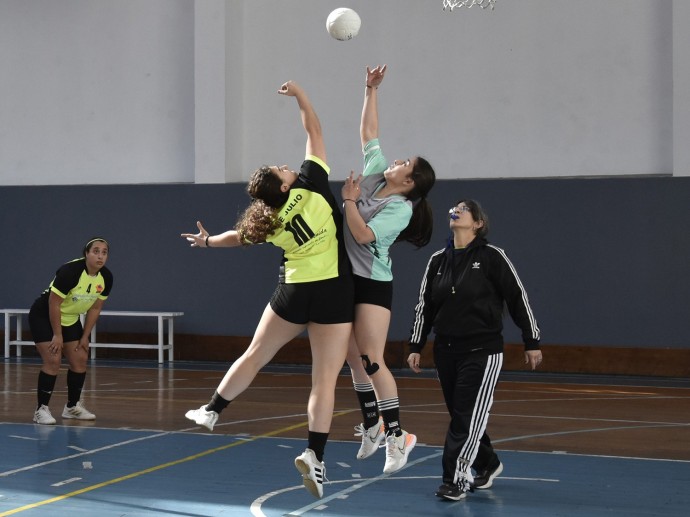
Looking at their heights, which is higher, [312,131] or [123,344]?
[312,131]

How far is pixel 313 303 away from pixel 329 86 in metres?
9.99

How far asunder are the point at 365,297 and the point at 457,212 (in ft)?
2.42

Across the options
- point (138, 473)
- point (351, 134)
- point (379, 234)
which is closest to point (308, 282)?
point (379, 234)

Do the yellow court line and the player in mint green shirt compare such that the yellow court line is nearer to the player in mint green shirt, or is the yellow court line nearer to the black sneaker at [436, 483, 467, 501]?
the player in mint green shirt

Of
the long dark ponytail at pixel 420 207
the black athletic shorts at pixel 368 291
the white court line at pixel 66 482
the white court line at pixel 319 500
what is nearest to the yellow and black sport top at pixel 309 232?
the black athletic shorts at pixel 368 291

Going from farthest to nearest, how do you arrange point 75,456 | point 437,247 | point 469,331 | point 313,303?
point 437,247
point 75,456
point 469,331
point 313,303

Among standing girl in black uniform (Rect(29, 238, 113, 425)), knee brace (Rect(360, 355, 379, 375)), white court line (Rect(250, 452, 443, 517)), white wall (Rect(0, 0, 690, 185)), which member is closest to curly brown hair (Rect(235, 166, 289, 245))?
knee brace (Rect(360, 355, 379, 375))

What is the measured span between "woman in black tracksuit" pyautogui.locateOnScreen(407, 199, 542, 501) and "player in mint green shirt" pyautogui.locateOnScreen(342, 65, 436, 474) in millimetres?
289

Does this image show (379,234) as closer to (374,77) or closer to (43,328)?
(374,77)

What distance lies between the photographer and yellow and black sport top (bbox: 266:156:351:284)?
17.6 feet

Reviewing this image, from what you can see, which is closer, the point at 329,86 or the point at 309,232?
the point at 309,232

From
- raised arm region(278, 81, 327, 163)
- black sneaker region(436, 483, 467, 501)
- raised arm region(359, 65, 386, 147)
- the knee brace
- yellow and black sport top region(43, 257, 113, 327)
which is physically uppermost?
raised arm region(359, 65, 386, 147)

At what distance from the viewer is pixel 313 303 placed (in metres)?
5.37

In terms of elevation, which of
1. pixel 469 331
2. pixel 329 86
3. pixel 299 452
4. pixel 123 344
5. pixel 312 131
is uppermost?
pixel 329 86
